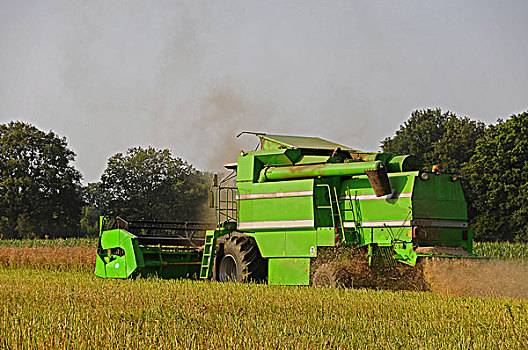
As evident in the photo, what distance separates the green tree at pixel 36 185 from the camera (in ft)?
193

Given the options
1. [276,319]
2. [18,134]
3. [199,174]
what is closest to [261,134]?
[276,319]

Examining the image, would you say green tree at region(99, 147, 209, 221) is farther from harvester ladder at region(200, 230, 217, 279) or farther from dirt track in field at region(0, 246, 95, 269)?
harvester ladder at region(200, 230, 217, 279)

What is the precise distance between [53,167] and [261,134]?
1913 inches

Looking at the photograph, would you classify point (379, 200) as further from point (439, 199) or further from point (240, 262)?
point (240, 262)

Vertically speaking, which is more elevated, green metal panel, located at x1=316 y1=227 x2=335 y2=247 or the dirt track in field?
green metal panel, located at x1=316 y1=227 x2=335 y2=247

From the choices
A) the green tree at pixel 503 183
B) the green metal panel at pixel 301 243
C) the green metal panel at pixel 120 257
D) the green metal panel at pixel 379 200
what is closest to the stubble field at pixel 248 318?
the green metal panel at pixel 301 243

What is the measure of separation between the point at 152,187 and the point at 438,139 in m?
26.9

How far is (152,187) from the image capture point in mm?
59844

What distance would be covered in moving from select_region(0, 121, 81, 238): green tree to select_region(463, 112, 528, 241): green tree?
33.9 metres

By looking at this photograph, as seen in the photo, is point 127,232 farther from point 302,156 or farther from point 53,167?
point 53,167

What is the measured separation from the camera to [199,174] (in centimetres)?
5769

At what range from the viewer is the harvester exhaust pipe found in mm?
13805

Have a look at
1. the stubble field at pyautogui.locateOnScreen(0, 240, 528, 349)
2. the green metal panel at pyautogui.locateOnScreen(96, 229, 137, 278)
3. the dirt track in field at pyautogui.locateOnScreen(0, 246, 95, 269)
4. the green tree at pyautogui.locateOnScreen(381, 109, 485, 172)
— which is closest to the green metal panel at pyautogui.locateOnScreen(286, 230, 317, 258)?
the stubble field at pyautogui.locateOnScreen(0, 240, 528, 349)

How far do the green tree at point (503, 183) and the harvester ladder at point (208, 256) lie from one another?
31572mm
